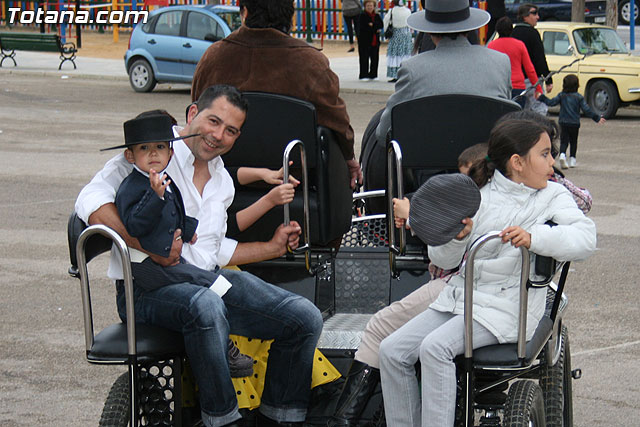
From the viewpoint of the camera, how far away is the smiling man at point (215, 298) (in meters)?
3.61

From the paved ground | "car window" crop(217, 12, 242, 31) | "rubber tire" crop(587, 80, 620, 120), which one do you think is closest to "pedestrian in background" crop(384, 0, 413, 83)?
"car window" crop(217, 12, 242, 31)

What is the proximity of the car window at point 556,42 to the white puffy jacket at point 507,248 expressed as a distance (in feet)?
51.2

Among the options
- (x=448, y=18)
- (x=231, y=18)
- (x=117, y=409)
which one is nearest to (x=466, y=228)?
(x=117, y=409)

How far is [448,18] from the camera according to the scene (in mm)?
5445

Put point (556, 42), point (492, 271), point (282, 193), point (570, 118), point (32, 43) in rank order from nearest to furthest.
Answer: point (492, 271)
point (282, 193)
point (570, 118)
point (556, 42)
point (32, 43)

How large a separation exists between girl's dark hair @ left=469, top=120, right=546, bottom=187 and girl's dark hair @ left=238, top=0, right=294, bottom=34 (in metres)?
1.46

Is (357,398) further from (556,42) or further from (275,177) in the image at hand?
(556,42)

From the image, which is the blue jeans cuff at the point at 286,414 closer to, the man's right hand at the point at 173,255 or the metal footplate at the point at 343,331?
the metal footplate at the point at 343,331

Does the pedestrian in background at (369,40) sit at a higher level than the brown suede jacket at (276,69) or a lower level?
lower

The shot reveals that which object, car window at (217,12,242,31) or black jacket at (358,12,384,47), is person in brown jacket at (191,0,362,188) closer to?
car window at (217,12,242,31)

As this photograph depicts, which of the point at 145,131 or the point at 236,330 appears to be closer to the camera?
the point at 145,131

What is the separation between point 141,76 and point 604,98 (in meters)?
9.43

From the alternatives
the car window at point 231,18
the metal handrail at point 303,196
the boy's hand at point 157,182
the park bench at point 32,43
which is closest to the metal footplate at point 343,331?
the metal handrail at point 303,196

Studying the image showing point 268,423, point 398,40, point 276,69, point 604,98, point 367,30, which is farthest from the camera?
point 367,30
